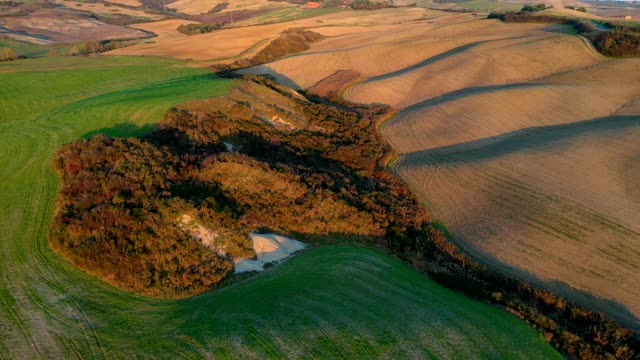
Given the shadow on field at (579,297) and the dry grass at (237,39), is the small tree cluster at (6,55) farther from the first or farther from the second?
the shadow on field at (579,297)

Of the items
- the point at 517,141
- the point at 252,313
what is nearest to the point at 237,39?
the point at 517,141

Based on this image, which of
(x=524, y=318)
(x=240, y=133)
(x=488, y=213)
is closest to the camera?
(x=524, y=318)

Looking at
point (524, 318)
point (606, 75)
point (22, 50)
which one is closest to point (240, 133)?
point (524, 318)

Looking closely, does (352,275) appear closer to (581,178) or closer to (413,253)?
(413,253)

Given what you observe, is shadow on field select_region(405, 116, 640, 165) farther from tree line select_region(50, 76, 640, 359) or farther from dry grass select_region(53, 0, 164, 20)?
dry grass select_region(53, 0, 164, 20)

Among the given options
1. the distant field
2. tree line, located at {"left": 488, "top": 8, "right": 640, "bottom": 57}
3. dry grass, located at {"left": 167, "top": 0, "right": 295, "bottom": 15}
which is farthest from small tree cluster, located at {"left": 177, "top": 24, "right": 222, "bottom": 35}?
tree line, located at {"left": 488, "top": 8, "right": 640, "bottom": 57}

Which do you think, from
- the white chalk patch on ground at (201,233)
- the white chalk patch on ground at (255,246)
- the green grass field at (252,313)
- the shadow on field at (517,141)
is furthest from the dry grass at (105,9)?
the white chalk patch on ground at (255,246)
